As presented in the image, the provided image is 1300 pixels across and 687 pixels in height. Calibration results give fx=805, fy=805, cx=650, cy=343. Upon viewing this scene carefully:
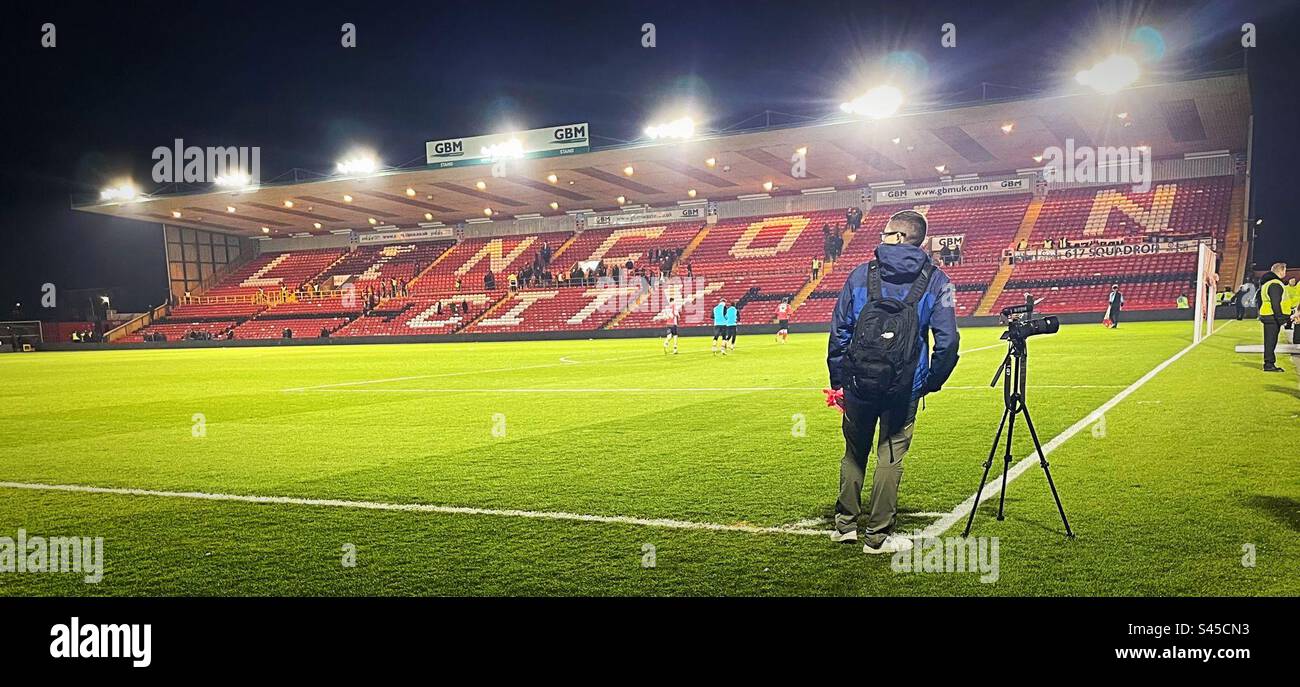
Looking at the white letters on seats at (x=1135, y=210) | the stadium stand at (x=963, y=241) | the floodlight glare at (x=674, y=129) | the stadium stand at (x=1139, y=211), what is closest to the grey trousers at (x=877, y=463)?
the floodlight glare at (x=674, y=129)

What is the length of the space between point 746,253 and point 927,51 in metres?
19.0

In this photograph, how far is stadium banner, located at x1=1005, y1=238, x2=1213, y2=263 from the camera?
36.8 meters

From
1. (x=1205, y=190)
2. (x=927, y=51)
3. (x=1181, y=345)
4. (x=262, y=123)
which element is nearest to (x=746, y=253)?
(x=927, y=51)

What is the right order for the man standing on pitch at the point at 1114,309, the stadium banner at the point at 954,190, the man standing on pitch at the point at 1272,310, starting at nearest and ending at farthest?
the man standing on pitch at the point at 1272,310
the man standing on pitch at the point at 1114,309
the stadium banner at the point at 954,190

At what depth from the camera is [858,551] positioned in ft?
14.7

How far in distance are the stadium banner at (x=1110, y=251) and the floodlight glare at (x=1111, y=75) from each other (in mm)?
11243

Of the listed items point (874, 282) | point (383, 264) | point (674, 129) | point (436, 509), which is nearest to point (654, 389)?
point (436, 509)

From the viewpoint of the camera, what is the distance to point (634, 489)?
613cm

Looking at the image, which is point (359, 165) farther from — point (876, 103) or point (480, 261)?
point (876, 103)

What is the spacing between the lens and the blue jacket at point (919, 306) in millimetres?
4340

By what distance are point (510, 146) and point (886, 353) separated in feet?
123

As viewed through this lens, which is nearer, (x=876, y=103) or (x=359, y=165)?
(x=876, y=103)

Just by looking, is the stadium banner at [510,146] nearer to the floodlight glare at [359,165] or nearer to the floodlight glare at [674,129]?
the floodlight glare at [359,165]

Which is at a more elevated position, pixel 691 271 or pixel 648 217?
pixel 648 217
